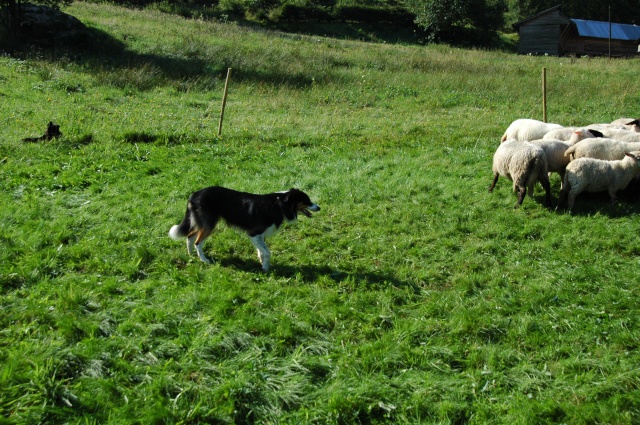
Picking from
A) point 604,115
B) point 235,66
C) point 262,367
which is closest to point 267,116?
point 235,66

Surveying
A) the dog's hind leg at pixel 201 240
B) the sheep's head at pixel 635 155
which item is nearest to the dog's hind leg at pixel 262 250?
the dog's hind leg at pixel 201 240

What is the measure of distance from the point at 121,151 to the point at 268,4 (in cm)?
3739

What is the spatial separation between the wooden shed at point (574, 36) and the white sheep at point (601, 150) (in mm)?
37935

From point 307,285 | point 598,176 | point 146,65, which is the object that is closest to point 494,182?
point 598,176

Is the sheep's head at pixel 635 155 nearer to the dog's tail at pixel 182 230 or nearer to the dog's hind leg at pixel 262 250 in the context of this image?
the dog's hind leg at pixel 262 250

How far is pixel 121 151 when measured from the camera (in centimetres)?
1232

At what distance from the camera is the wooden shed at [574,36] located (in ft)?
145

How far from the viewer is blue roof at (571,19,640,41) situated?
144 ft

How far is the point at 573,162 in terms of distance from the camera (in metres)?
9.70

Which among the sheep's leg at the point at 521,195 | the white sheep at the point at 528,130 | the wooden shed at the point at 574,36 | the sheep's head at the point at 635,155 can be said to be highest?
the wooden shed at the point at 574,36

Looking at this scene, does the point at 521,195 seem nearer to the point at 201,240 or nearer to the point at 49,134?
the point at 201,240

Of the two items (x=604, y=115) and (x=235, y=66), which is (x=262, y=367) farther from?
(x=235, y=66)

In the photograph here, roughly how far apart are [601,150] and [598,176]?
43.0 inches

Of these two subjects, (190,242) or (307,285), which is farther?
(190,242)
